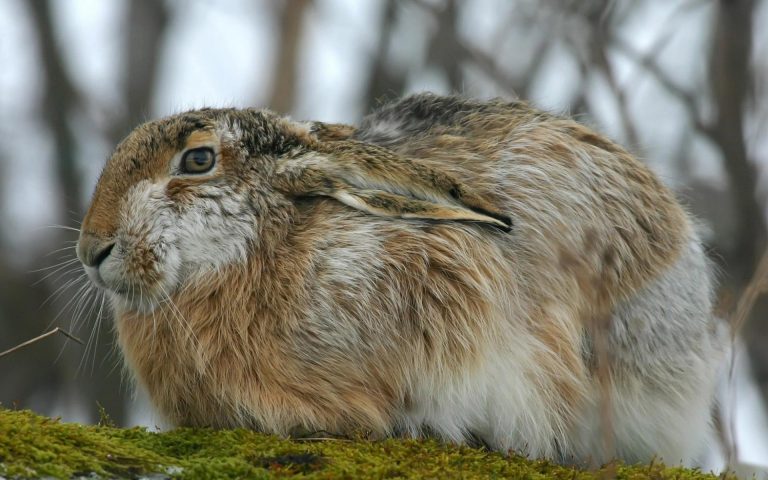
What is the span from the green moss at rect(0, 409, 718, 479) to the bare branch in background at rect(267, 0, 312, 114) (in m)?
7.18

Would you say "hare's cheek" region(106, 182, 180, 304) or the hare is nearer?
the hare

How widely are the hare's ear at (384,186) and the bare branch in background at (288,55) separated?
621 cm

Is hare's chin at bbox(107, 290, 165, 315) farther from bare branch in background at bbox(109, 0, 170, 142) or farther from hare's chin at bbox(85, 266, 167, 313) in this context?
bare branch in background at bbox(109, 0, 170, 142)

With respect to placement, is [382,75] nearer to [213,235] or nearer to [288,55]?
[288,55]

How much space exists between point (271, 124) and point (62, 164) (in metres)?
5.84

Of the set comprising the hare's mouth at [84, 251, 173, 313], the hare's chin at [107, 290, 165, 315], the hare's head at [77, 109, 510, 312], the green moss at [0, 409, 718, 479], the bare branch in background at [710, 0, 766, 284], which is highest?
the bare branch in background at [710, 0, 766, 284]

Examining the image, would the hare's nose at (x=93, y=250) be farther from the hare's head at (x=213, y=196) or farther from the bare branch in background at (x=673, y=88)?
the bare branch in background at (x=673, y=88)

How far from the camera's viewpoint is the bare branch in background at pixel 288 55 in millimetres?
11766

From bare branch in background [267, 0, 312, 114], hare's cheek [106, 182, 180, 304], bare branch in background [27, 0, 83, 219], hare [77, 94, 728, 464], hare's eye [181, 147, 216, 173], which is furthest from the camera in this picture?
bare branch in background [267, 0, 312, 114]

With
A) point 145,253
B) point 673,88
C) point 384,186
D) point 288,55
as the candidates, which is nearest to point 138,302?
point 145,253

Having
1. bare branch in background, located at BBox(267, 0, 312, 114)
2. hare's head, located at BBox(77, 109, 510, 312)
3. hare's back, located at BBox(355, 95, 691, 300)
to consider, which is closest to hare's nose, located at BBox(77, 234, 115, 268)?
hare's head, located at BBox(77, 109, 510, 312)

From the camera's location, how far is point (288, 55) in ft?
39.8

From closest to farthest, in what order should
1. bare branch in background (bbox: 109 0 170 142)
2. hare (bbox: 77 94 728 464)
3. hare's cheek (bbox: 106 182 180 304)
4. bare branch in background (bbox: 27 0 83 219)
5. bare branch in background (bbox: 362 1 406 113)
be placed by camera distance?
hare (bbox: 77 94 728 464)
hare's cheek (bbox: 106 182 180 304)
bare branch in background (bbox: 27 0 83 219)
bare branch in background (bbox: 109 0 170 142)
bare branch in background (bbox: 362 1 406 113)

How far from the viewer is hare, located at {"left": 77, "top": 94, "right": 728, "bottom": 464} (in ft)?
16.8
